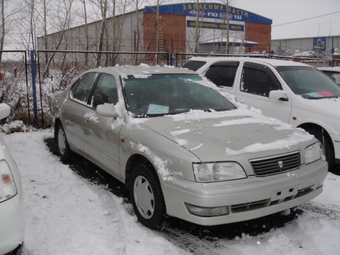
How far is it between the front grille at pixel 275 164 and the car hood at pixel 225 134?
0.20 feet

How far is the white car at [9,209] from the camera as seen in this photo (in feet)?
7.17

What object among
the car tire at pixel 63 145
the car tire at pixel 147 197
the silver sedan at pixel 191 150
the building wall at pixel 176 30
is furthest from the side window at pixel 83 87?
the building wall at pixel 176 30

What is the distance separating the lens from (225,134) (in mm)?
3174

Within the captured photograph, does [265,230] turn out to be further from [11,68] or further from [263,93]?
[11,68]

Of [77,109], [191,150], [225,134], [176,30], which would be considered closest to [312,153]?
[225,134]

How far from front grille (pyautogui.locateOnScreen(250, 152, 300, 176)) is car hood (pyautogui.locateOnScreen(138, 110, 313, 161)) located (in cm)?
6

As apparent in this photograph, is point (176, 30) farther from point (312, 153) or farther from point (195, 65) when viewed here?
point (312, 153)

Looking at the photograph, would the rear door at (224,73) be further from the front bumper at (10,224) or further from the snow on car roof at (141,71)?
the front bumper at (10,224)

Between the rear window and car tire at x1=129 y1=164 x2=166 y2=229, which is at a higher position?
the rear window

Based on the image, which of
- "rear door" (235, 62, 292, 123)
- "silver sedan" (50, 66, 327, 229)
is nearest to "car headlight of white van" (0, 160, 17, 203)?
"silver sedan" (50, 66, 327, 229)

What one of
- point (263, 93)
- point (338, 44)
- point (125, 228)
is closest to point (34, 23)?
point (263, 93)

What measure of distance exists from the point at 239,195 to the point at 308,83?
12.2 ft

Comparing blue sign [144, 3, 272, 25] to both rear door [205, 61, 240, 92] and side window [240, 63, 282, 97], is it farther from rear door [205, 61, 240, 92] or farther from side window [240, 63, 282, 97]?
side window [240, 63, 282, 97]

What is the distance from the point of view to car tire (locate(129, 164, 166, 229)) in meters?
3.04
